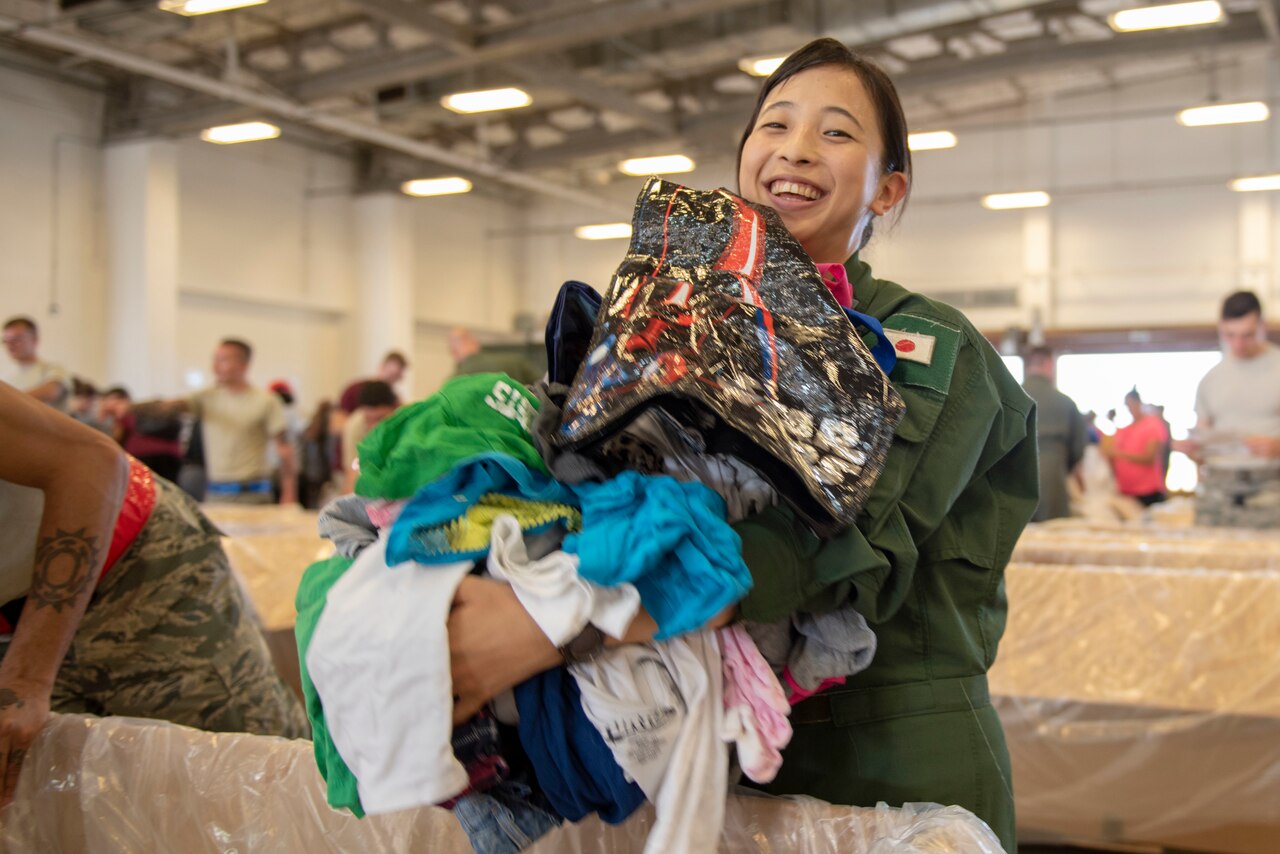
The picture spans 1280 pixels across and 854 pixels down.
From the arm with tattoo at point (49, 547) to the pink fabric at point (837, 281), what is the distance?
3.10 feet

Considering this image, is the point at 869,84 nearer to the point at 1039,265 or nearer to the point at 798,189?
the point at 798,189

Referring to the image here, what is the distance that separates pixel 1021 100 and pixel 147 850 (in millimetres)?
13534

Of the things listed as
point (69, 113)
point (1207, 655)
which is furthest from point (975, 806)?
point (69, 113)

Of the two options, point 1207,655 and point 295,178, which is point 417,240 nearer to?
point 295,178

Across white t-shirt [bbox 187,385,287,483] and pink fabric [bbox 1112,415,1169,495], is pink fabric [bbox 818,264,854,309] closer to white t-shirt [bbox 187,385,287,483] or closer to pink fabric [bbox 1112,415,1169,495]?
white t-shirt [bbox 187,385,287,483]

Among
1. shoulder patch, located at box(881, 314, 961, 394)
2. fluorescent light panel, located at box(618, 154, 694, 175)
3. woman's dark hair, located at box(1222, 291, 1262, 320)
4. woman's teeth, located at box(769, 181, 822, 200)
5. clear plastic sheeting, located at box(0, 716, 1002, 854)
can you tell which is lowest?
clear plastic sheeting, located at box(0, 716, 1002, 854)

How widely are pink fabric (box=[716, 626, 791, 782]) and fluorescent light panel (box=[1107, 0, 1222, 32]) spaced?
723cm

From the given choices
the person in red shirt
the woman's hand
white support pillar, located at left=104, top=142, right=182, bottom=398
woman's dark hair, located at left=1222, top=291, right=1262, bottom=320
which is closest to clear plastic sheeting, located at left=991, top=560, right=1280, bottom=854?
woman's dark hair, located at left=1222, top=291, right=1262, bottom=320

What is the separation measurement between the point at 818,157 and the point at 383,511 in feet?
A: 1.77

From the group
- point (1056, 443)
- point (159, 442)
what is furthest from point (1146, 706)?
point (159, 442)

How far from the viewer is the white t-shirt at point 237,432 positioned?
21.9 feet

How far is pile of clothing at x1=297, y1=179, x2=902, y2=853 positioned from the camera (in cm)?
90

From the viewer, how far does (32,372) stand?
20.0 feet

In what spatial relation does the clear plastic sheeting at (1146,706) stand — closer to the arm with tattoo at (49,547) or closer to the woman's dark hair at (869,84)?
the woman's dark hair at (869,84)
